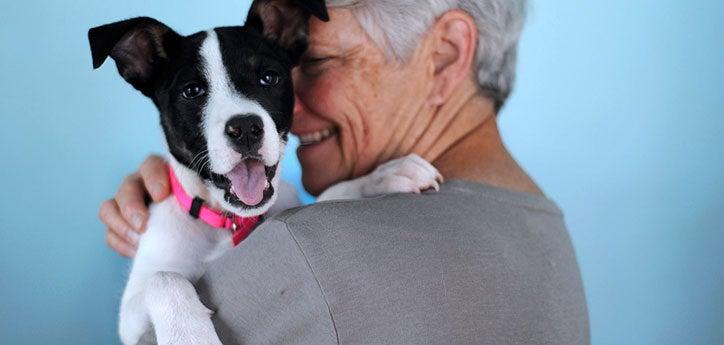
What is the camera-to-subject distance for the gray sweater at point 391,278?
1501 mm

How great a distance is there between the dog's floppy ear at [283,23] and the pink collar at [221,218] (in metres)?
0.39

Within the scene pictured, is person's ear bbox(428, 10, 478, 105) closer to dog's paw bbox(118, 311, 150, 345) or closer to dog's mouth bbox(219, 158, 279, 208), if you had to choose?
dog's mouth bbox(219, 158, 279, 208)

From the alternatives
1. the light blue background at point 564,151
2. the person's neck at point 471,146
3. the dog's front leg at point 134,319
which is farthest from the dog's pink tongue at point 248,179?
the light blue background at point 564,151

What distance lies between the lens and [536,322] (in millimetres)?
1748

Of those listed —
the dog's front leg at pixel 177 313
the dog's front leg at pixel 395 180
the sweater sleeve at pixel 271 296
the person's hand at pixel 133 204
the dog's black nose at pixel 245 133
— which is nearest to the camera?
the sweater sleeve at pixel 271 296

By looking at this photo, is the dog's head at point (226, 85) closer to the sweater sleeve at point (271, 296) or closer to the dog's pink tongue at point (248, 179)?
the dog's pink tongue at point (248, 179)

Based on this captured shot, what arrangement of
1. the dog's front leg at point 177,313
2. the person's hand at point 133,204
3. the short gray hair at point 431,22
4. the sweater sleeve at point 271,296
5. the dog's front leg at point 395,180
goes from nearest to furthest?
1. the sweater sleeve at point 271,296
2. the dog's front leg at point 177,313
3. the dog's front leg at point 395,180
4. the short gray hair at point 431,22
5. the person's hand at point 133,204

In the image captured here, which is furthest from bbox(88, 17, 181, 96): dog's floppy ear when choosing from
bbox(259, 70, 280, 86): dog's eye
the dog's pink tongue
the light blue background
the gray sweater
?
the light blue background

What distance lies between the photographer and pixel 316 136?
89.8 inches

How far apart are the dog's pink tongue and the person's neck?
413mm

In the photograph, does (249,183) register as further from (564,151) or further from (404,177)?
(564,151)

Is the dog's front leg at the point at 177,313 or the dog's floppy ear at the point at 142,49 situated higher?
the dog's floppy ear at the point at 142,49

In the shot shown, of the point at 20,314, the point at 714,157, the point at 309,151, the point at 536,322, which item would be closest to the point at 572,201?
the point at 714,157

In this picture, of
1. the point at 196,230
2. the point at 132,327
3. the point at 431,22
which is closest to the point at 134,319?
the point at 132,327
